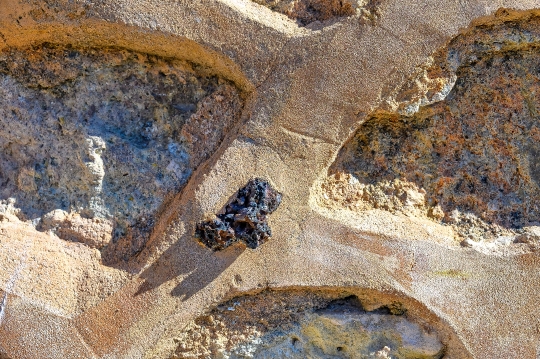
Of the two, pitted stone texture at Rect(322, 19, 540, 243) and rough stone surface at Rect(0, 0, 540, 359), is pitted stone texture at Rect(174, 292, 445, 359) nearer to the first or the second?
rough stone surface at Rect(0, 0, 540, 359)

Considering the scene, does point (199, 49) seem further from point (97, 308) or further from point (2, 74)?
point (97, 308)

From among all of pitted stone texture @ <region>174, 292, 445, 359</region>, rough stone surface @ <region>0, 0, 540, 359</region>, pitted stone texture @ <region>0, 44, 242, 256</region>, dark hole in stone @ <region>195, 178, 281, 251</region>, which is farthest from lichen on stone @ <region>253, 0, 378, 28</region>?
pitted stone texture @ <region>174, 292, 445, 359</region>

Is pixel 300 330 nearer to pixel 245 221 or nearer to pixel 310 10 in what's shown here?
pixel 245 221

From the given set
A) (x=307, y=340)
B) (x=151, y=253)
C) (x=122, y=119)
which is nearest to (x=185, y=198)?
(x=151, y=253)

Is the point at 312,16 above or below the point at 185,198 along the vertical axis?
above

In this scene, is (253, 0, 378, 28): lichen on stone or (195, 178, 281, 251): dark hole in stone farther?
(253, 0, 378, 28): lichen on stone

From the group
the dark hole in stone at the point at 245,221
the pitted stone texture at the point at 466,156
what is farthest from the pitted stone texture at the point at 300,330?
the pitted stone texture at the point at 466,156

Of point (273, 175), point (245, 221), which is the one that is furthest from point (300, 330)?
point (273, 175)

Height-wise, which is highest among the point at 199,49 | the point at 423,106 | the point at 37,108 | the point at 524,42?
the point at 524,42
